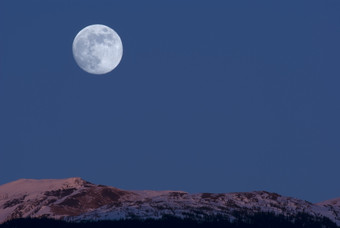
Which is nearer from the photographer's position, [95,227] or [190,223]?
[95,227]

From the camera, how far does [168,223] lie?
193000 millimetres

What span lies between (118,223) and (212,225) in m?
27.0

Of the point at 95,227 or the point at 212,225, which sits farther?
the point at 212,225

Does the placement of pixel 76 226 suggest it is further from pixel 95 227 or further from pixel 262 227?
pixel 262 227

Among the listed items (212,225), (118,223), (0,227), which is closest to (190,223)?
(212,225)

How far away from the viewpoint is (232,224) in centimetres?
19738

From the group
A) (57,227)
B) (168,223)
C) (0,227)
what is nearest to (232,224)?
(168,223)

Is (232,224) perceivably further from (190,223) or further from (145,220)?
(145,220)

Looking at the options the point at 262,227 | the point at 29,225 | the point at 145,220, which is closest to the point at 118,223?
the point at 145,220

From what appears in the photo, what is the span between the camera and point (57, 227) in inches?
7313

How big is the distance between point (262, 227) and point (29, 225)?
220 feet

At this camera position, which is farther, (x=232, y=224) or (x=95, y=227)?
(x=232, y=224)

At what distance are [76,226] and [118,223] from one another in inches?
461

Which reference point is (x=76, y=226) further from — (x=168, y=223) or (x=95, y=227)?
(x=168, y=223)
